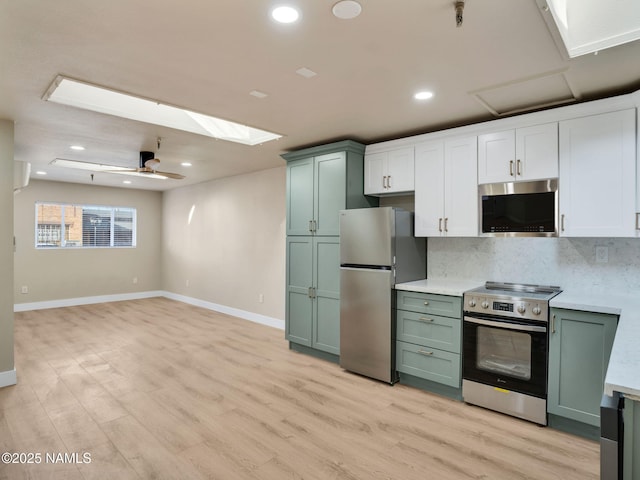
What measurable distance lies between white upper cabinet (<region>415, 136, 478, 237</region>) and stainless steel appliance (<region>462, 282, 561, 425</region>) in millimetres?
662

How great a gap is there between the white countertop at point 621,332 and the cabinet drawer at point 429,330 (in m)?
0.82

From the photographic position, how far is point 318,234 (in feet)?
14.0

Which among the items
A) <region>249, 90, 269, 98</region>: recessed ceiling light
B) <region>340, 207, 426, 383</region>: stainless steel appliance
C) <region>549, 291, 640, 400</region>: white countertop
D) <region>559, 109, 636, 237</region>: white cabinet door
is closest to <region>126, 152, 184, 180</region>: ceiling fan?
<region>249, 90, 269, 98</region>: recessed ceiling light

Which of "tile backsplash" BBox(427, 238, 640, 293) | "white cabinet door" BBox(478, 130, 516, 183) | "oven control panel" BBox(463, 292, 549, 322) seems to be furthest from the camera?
"white cabinet door" BBox(478, 130, 516, 183)

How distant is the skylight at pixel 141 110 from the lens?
9.80 feet

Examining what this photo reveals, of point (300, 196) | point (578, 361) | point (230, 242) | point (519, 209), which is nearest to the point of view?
point (578, 361)

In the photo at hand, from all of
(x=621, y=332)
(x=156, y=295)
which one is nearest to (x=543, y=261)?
(x=621, y=332)

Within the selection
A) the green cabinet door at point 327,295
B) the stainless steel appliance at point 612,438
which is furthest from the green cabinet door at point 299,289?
the stainless steel appliance at point 612,438

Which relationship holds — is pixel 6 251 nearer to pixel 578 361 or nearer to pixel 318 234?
pixel 318 234

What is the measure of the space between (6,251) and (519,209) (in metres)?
4.71

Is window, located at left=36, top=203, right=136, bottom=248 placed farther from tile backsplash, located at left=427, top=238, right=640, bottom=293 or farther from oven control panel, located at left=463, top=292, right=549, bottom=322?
oven control panel, located at left=463, top=292, right=549, bottom=322

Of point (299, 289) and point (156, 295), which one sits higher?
point (299, 289)

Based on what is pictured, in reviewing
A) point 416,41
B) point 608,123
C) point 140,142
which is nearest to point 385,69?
point 416,41

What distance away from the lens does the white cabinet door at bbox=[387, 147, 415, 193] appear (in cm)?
374
